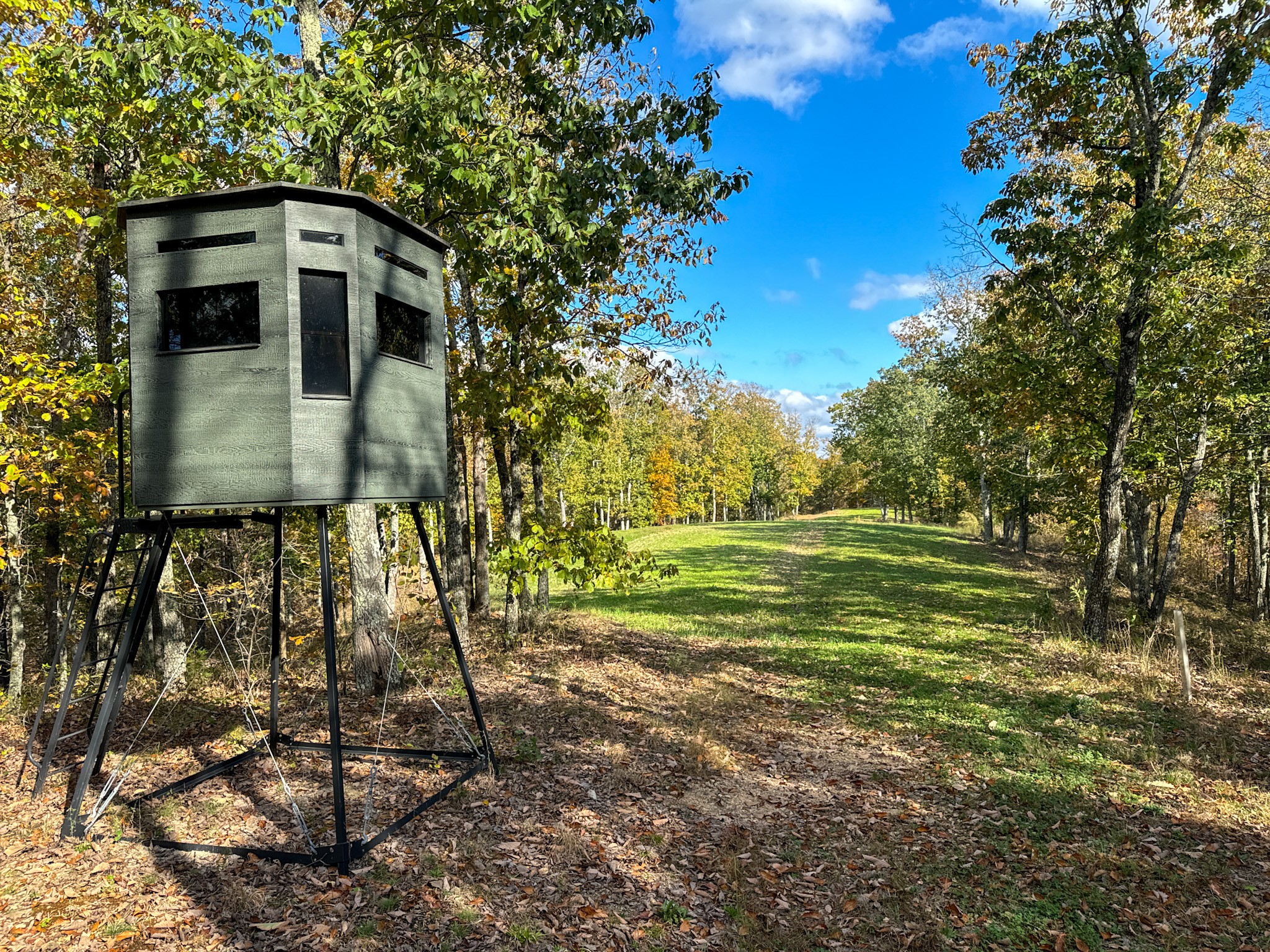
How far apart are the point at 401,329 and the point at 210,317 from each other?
147 cm

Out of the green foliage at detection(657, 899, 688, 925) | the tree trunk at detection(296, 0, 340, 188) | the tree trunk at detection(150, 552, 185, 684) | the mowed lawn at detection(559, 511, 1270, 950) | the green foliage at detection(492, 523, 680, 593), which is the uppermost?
the tree trunk at detection(296, 0, 340, 188)

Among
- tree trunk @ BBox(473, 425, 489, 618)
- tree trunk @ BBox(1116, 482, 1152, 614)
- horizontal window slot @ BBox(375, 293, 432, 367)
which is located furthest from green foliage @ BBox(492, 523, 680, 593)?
tree trunk @ BBox(1116, 482, 1152, 614)

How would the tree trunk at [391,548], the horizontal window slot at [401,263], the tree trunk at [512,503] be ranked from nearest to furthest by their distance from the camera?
1. the horizontal window slot at [401,263]
2. the tree trunk at [512,503]
3. the tree trunk at [391,548]

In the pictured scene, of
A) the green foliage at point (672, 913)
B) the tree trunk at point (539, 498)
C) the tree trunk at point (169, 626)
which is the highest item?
the tree trunk at point (539, 498)

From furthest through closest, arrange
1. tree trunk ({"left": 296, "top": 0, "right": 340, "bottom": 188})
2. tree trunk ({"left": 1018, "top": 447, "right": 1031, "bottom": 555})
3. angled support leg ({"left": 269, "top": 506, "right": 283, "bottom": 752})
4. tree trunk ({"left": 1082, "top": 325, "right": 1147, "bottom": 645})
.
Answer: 1. tree trunk ({"left": 1018, "top": 447, "right": 1031, "bottom": 555})
2. tree trunk ({"left": 1082, "top": 325, "right": 1147, "bottom": 645})
3. tree trunk ({"left": 296, "top": 0, "right": 340, "bottom": 188})
4. angled support leg ({"left": 269, "top": 506, "right": 283, "bottom": 752})

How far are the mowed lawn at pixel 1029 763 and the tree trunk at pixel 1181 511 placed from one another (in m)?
2.18

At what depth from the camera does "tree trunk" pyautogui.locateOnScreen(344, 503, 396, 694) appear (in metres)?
8.27

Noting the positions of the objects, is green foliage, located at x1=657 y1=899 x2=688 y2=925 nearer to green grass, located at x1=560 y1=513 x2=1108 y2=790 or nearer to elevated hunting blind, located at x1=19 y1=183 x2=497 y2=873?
elevated hunting blind, located at x1=19 y1=183 x2=497 y2=873

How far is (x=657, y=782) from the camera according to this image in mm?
6984

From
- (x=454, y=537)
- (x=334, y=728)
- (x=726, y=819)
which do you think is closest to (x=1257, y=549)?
(x=726, y=819)

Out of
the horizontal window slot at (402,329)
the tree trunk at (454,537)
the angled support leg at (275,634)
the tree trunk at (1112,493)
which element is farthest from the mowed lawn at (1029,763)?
the horizontal window slot at (402,329)

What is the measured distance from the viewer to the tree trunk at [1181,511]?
14805 mm

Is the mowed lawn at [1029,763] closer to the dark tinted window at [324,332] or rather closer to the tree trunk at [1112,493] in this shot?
the tree trunk at [1112,493]

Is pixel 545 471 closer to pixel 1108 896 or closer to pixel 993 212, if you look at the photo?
pixel 993 212
